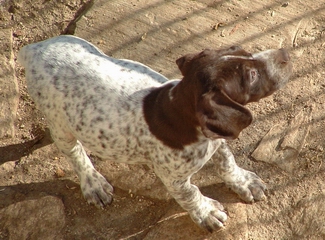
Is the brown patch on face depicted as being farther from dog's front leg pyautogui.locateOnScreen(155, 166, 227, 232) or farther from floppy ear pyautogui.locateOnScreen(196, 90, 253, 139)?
dog's front leg pyautogui.locateOnScreen(155, 166, 227, 232)

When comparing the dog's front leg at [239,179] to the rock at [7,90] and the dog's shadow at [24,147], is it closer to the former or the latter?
the dog's shadow at [24,147]

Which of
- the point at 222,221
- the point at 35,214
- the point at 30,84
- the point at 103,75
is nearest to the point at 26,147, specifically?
the point at 35,214

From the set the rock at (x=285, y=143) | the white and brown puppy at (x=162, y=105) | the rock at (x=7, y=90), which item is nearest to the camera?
the white and brown puppy at (x=162, y=105)

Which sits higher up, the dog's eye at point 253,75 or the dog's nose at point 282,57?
the dog's nose at point 282,57

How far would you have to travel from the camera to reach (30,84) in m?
4.49

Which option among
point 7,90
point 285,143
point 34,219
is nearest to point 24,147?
point 7,90

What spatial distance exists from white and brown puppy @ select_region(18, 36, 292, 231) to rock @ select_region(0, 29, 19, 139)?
3.63 feet

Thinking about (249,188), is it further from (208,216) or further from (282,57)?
(282,57)

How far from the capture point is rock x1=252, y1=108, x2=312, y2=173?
16.8 ft

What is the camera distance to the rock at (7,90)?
18.7 ft

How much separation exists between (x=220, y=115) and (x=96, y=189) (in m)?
2.07

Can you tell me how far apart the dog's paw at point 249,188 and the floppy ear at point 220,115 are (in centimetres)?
147

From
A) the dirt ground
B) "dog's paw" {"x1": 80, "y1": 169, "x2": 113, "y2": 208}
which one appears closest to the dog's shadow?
the dirt ground

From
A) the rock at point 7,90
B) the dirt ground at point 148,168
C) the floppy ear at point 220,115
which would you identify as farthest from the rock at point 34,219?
the floppy ear at point 220,115
